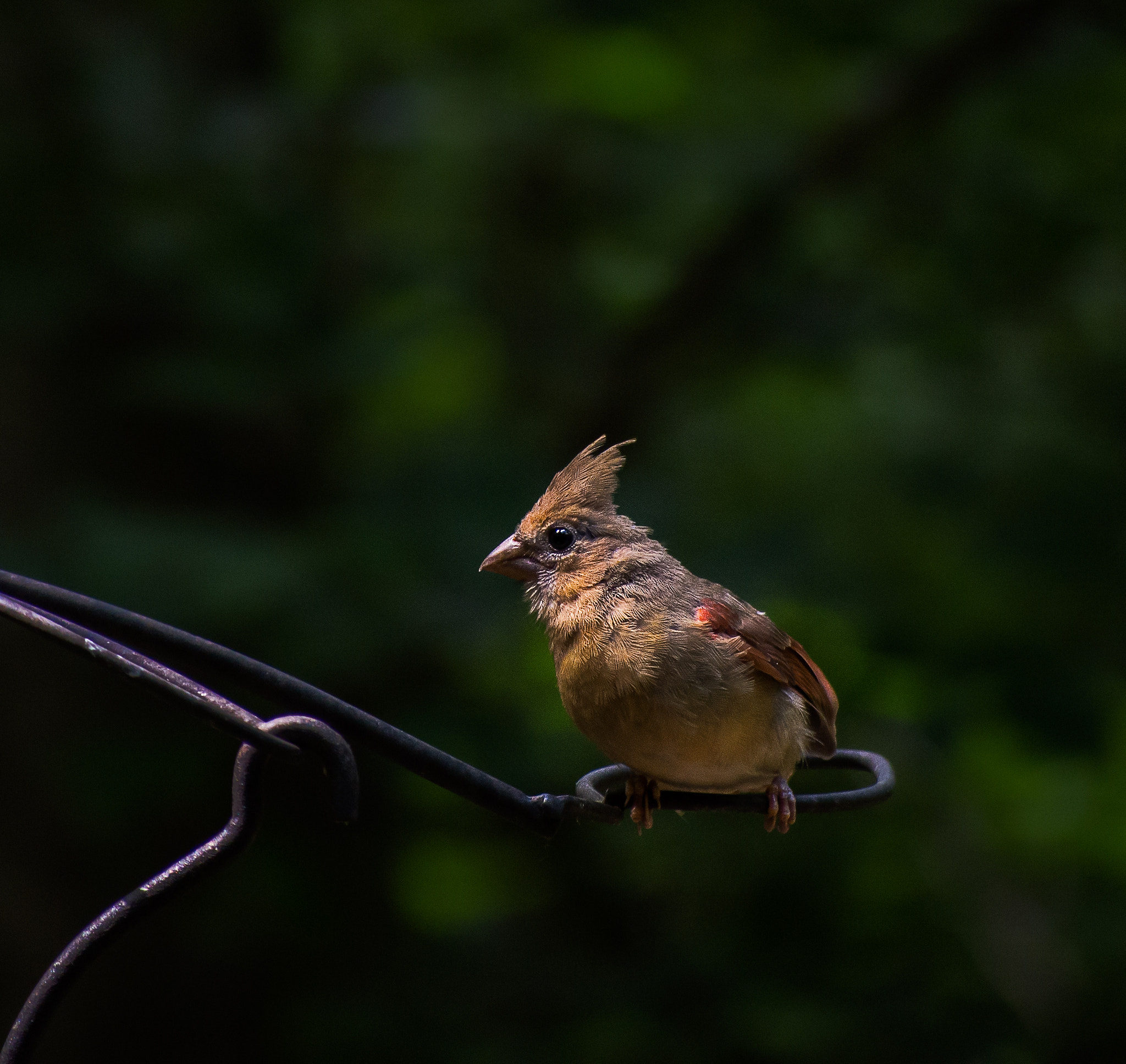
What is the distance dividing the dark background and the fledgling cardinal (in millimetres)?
1455

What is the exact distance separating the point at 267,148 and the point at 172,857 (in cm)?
307

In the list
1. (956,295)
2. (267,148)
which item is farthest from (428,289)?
(956,295)

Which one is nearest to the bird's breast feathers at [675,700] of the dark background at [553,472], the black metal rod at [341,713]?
the black metal rod at [341,713]

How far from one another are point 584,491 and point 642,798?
879 millimetres

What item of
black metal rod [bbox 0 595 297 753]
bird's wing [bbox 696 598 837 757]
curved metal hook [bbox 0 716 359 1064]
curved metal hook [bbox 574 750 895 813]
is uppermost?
bird's wing [bbox 696 598 837 757]

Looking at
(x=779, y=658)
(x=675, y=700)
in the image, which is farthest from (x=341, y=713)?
(x=779, y=658)

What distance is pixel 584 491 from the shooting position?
11.3 feet

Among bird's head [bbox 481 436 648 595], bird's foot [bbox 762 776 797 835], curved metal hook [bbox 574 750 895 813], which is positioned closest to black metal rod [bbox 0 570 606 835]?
curved metal hook [bbox 574 750 895 813]

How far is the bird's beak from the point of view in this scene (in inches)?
135

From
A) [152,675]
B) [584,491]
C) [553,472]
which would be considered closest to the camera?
[152,675]

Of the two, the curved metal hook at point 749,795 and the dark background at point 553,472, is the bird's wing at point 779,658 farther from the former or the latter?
the dark background at point 553,472

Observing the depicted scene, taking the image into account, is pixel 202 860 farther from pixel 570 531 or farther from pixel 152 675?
pixel 570 531

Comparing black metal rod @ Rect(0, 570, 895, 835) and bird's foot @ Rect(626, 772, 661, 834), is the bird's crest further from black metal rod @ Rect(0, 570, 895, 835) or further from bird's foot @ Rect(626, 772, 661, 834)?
black metal rod @ Rect(0, 570, 895, 835)

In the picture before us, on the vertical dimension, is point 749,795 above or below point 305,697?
above
